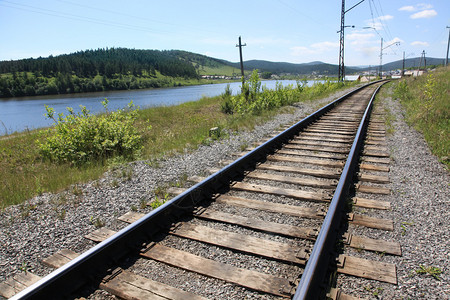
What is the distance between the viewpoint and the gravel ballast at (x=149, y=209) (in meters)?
2.30

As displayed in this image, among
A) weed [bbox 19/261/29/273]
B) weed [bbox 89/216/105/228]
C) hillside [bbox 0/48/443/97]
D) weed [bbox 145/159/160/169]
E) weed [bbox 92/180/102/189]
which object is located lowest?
weed [bbox 19/261/29/273]

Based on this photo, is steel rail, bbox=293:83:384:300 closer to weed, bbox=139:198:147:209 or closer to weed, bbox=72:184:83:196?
weed, bbox=139:198:147:209

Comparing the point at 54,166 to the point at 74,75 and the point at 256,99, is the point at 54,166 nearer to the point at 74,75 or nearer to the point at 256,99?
the point at 256,99

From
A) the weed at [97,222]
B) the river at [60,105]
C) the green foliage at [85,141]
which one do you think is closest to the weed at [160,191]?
the weed at [97,222]

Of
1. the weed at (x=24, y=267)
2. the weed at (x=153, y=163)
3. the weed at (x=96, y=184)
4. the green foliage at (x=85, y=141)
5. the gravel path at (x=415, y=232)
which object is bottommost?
the gravel path at (x=415, y=232)

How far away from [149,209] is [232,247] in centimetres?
135

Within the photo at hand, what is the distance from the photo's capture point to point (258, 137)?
721 centimetres

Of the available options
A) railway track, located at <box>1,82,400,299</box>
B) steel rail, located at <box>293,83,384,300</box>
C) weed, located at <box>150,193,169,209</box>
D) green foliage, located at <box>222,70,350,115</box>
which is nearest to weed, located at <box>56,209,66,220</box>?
railway track, located at <box>1,82,400,299</box>

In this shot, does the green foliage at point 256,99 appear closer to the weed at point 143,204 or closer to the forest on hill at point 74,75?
the weed at point 143,204

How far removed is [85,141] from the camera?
673 centimetres

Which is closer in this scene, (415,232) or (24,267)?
(24,267)

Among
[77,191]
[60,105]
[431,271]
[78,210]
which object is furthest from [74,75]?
[431,271]

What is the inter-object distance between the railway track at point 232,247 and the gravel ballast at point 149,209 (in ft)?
0.45

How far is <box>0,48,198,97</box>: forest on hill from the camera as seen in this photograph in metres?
74.7
